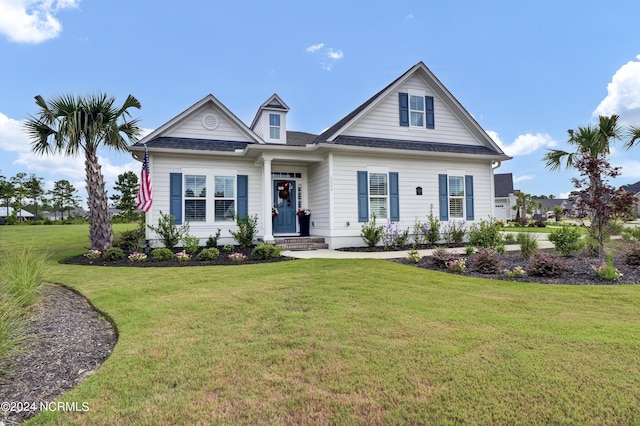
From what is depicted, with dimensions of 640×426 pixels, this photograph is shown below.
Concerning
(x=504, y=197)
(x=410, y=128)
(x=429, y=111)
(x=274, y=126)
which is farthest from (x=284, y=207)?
(x=504, y=197)

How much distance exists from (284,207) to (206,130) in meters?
4.06

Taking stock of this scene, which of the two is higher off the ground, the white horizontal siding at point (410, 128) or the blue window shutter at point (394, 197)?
the white horizontal siding at point (410, 128)

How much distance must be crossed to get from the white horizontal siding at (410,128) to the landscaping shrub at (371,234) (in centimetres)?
327

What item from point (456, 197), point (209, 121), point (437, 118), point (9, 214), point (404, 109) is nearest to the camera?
point (209, 121)

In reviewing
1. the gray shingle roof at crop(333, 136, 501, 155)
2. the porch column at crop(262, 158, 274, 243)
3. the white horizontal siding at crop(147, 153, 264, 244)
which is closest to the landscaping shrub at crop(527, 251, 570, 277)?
the gray shingle roof at crop(333, 136, 501, 155)

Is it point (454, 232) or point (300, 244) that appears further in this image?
point (454, 232)

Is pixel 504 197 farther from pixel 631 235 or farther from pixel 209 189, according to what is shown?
pixel 209 189

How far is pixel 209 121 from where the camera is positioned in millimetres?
12625

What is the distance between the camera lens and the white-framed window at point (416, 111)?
12.9m

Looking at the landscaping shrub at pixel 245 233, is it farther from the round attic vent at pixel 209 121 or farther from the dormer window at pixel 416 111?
the dormer window at pixel 416 111

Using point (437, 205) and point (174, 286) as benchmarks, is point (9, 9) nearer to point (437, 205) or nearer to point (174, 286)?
point (174, 286)

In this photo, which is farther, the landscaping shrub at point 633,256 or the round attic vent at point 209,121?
the round attic vent at point 209,121

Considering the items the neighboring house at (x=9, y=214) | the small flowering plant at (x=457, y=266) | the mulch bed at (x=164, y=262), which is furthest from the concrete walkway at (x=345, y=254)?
the neighboring house at (x=9, y=214)

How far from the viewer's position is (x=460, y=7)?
11297mm
